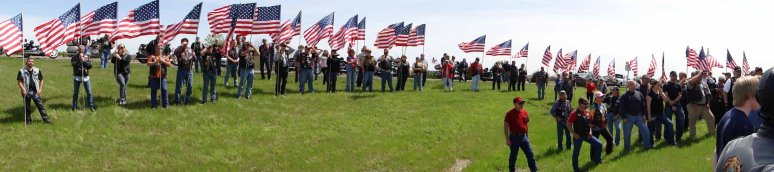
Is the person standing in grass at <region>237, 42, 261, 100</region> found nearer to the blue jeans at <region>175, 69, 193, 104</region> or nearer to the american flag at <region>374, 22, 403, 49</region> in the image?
the blue jeans at <region>175, 69, 193, 104</region>

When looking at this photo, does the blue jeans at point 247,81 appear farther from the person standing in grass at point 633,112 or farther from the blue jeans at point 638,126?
the blue jeans at point 638,126

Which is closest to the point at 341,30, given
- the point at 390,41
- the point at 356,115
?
the point at 390,41

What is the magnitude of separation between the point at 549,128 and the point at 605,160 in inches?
241

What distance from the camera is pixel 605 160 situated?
44.8ft

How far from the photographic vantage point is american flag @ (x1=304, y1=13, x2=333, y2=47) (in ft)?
87.8

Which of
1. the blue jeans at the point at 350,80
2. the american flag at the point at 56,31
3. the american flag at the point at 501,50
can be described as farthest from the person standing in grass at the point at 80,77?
the american flag at the point at 501,50

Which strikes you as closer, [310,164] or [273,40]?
[310,164]

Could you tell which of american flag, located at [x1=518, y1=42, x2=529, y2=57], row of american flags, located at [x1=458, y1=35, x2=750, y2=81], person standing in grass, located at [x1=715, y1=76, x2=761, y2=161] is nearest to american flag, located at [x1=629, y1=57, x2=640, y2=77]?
row of american flags, located at [x1=458, y1=35, x2=750, y2=81]

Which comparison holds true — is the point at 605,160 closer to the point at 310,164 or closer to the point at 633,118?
the point at 633,118

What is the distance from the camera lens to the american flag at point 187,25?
2048 centimetres

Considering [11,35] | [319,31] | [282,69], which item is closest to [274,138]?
[11,35]

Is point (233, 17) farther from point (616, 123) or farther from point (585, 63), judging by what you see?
point (585, 63)

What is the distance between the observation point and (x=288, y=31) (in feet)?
84.8

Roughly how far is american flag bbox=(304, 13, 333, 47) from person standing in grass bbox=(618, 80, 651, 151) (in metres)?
14.7
